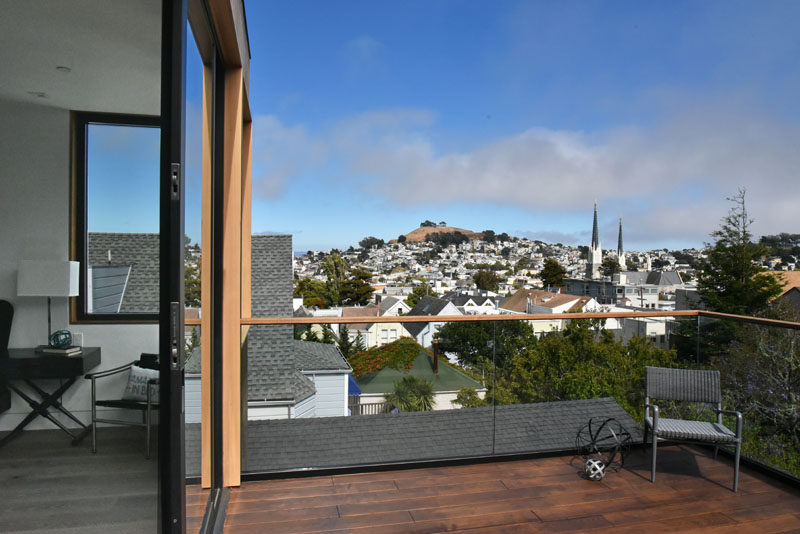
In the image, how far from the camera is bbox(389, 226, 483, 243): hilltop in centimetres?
6072

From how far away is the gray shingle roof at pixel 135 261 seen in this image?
0.91 metres

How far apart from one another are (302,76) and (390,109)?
16.5 meters

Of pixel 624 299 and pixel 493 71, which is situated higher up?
pixel 493 71

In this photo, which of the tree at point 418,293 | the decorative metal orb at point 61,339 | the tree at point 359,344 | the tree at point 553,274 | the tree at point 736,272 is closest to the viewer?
the decorative metal orb at point 61,339

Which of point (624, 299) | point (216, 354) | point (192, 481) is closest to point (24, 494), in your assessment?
point (192, 481)

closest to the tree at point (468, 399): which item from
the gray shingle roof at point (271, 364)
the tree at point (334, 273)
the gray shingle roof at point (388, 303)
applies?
the gray shingle roof at point (271, 364)

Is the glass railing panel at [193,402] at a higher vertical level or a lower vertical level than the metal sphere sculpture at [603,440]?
higher

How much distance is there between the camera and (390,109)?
51812mm

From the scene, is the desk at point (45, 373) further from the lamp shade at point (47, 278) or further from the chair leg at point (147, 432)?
the chair leg at point (147, 432)

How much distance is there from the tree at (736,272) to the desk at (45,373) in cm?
2444

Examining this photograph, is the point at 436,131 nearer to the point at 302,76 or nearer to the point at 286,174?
the point at 286,174

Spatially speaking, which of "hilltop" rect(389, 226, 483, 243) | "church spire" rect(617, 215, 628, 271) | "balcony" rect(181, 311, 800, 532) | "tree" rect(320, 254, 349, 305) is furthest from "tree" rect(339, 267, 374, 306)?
"balcony" rect(181, 311, 800, 532)

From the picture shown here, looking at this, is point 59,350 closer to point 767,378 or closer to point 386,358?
point 386,358

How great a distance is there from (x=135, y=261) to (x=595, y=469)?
2675mm
